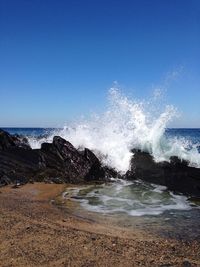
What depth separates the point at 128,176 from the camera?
58.3 ft

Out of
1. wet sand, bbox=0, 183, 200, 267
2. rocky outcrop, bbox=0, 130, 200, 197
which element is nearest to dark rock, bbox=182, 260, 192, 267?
wet sand, bbox=0, 183, 200, 267

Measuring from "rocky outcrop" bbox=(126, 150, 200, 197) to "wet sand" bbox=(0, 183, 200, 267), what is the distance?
5.97m

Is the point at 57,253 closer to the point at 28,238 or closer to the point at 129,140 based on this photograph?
the point at 28,238

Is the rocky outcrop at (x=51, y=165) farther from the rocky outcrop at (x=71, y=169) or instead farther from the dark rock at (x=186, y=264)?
the dark rock at (x=186, y=264)

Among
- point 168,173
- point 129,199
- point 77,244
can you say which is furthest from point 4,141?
point 77,244

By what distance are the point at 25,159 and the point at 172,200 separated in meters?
6.38

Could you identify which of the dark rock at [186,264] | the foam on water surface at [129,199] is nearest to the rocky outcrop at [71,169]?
the foam on water surface at [129,199]

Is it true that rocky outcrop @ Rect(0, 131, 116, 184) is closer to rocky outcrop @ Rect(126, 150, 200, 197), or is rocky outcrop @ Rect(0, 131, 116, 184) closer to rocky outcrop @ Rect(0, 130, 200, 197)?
rocky outcrop @ Rect(0, 130, 200, 197)

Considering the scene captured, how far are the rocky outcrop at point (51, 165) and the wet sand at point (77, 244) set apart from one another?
5644mm

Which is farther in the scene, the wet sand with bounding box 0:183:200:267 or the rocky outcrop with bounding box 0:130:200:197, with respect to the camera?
the rocky outcrop with bounding box 0:130:200:197

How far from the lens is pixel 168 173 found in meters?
17.1

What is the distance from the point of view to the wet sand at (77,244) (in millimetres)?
6469

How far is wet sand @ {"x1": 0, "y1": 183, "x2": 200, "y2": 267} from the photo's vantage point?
Result: 6.47 m

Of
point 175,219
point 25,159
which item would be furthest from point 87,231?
point 25,159
